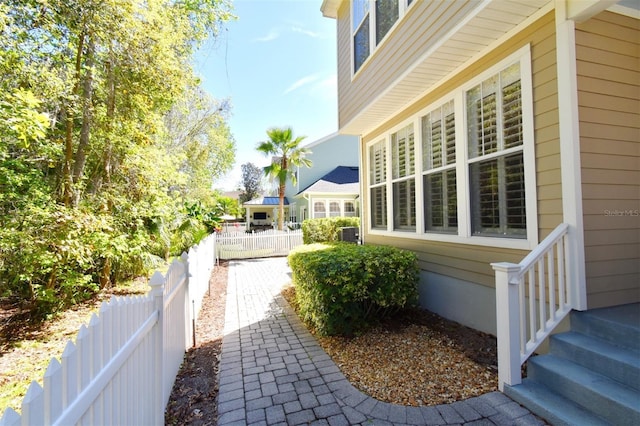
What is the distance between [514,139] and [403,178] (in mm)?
2289

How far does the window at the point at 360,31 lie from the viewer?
19.3ft

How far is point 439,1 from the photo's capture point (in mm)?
3590

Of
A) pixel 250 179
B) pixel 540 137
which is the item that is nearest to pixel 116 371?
pixel 540 137

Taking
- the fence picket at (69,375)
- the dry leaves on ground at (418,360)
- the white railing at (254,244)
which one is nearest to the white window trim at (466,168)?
the dry leaves on ground at (418,360)

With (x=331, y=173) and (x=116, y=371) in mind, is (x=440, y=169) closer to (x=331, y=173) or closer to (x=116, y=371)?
(x=116, y=371)

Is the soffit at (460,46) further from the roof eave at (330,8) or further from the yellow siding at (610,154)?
the roof eave at (330,8)

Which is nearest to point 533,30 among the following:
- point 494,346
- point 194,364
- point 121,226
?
point 494,346

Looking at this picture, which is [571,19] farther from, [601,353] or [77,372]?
[77,372]

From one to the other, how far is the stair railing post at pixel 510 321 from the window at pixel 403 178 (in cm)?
279

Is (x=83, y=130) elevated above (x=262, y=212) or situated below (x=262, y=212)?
above

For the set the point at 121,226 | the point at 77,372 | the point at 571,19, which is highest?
the point at 571,19

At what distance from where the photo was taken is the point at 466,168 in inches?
161

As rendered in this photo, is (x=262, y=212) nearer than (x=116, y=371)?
No

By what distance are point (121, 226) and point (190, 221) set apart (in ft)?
13.8
